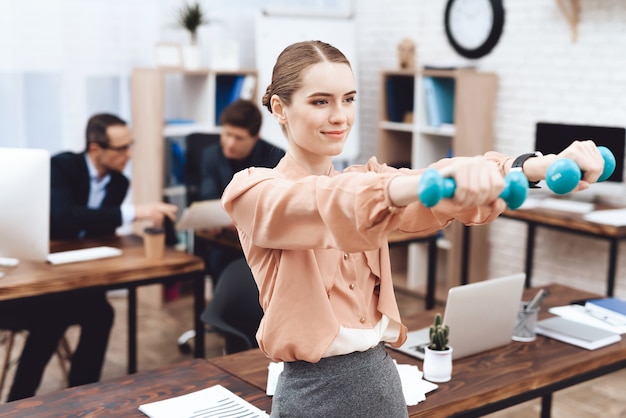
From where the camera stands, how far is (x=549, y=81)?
4.64m

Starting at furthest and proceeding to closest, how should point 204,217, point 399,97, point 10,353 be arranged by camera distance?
point 399,97 < point 204,217 < point 10,353

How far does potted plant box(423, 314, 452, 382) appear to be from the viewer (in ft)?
6.18

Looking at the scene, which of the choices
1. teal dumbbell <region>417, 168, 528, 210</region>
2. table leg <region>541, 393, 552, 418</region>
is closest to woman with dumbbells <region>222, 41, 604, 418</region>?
teal dumbbell <region>417, 168, 528, 210</region>

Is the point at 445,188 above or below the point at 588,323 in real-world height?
above

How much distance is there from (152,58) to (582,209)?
289 centimetres

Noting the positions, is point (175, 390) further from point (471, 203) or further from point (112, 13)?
point (112, 13)

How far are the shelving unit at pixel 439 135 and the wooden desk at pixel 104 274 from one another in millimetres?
2334

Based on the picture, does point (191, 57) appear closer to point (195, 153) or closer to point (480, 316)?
point (195, 153)

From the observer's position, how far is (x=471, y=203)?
984mm

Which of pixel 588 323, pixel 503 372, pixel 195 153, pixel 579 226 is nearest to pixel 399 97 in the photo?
pixel 195 153

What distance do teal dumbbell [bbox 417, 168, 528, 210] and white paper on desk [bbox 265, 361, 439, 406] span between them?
833 mm

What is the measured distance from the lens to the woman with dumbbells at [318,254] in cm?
119

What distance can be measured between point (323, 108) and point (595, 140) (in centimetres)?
324

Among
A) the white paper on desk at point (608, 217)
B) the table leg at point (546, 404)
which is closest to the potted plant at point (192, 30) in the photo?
the white paper on desk at point (608, 217)
